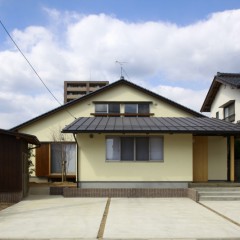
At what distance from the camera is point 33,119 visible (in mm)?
22156

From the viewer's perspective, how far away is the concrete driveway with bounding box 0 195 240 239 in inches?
314

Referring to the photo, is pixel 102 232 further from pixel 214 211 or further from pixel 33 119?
pixel 33 119

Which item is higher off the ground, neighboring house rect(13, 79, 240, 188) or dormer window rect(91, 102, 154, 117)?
dormer window rect(91, 102, 154, 117)

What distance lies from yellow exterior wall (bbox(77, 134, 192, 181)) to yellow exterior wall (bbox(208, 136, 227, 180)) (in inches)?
66.3

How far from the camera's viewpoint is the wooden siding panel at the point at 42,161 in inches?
834

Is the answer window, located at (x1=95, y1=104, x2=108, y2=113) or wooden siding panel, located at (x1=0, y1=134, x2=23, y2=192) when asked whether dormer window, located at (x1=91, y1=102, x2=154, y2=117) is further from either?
wooden siding panel, located at (x1=0, y1=134, x2=23, y2=192)

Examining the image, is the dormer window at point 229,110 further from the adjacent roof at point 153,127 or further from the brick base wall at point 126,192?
the brick base wall at point 126,192

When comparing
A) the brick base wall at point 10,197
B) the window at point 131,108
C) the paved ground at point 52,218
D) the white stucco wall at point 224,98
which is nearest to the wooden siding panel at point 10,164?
the brick base wall at point 10,197

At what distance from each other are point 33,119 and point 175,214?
44.6ft

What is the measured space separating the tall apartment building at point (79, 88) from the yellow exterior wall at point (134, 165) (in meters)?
78.3

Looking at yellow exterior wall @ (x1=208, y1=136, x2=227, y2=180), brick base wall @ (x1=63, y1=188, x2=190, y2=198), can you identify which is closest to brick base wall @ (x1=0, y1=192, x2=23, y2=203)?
brick base wall @ (x1=63, y1=188, x2=190, y2=198)

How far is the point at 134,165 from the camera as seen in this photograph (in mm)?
15523

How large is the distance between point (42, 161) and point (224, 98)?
11.3m

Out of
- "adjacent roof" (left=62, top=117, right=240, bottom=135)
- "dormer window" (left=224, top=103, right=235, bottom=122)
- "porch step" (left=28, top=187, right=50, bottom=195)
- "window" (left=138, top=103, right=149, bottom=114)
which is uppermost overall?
"window" (left=138, top=103, right=149, bottom=114)
